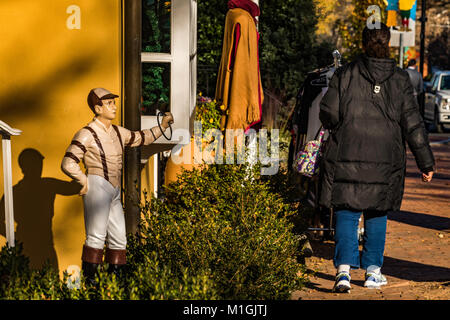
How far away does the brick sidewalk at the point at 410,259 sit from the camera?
6.61m

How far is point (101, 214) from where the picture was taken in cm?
564

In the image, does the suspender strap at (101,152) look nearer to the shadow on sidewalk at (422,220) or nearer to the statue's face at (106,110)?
the statue's face at (106,110)

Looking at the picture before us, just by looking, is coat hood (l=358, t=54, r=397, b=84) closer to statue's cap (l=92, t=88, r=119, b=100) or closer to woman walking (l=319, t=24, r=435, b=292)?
woman walking (l=319, t=24, r=435, b=292)

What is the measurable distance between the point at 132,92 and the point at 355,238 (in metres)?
2.07

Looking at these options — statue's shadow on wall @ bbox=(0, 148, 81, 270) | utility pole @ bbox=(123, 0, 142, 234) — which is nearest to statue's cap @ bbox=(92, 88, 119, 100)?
utility pole @ bbox=(123, 0, 142, 234)

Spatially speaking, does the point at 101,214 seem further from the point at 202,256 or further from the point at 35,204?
the point at 35,204

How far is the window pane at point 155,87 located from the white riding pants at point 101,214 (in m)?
1.51

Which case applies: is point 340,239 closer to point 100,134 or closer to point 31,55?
point 100,134

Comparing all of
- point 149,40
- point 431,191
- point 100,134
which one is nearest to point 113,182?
point 100,134

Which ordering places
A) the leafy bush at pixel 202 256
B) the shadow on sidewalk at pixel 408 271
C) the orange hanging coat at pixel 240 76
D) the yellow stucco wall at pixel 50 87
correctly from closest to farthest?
the leafy bush at pixel 202 256 → the yellow stucco wall at pixel 50 87 → the shadow on sidewalk at pixel 408 271 → the orange hanging coat at pixel 240 76

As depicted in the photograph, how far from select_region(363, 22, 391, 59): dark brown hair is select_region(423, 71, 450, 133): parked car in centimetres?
1785

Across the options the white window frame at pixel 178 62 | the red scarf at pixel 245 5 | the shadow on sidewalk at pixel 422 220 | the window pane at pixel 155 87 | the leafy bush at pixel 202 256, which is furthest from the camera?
the shadow on sidewalk at pixel 422 220

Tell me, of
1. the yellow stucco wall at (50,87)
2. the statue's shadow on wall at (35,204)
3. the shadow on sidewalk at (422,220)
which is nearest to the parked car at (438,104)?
the shadow on sidewalk at (422,220)

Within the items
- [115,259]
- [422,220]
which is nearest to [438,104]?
[422,220]
